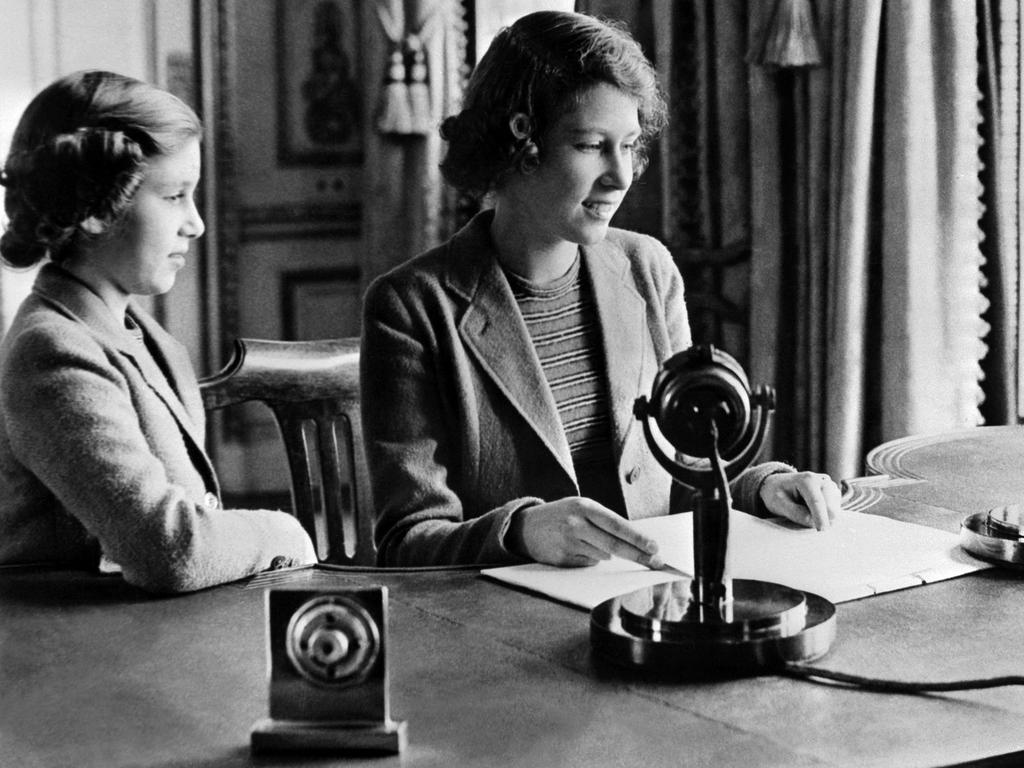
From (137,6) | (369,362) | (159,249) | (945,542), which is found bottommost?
(945,542)

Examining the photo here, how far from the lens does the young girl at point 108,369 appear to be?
150 centimetres

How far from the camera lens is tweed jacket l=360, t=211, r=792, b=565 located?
1867 mm

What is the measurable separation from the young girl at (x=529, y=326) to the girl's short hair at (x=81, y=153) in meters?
0.41

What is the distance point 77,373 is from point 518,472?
67 cm

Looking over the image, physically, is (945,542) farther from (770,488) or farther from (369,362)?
(369,362)

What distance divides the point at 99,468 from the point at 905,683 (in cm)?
84

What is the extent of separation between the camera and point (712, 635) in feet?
4.01

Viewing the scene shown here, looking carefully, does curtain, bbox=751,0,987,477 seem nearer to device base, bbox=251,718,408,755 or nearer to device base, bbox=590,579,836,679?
device base, bbox=590,579,836,679

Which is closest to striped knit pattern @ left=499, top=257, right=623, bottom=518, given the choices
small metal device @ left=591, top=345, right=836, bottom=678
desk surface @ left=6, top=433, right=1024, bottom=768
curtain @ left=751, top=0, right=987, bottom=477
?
desk surface @ left=6, top=433, right=1024, bottom=768

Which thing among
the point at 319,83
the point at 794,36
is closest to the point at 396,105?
the point at 319,83

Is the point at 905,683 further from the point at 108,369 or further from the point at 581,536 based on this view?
the point at 108,369

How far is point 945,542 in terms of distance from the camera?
1652 millimetres

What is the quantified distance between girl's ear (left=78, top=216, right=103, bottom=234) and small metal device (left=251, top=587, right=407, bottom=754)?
783mm

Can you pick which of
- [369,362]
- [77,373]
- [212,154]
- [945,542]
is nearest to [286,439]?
[369,362]
